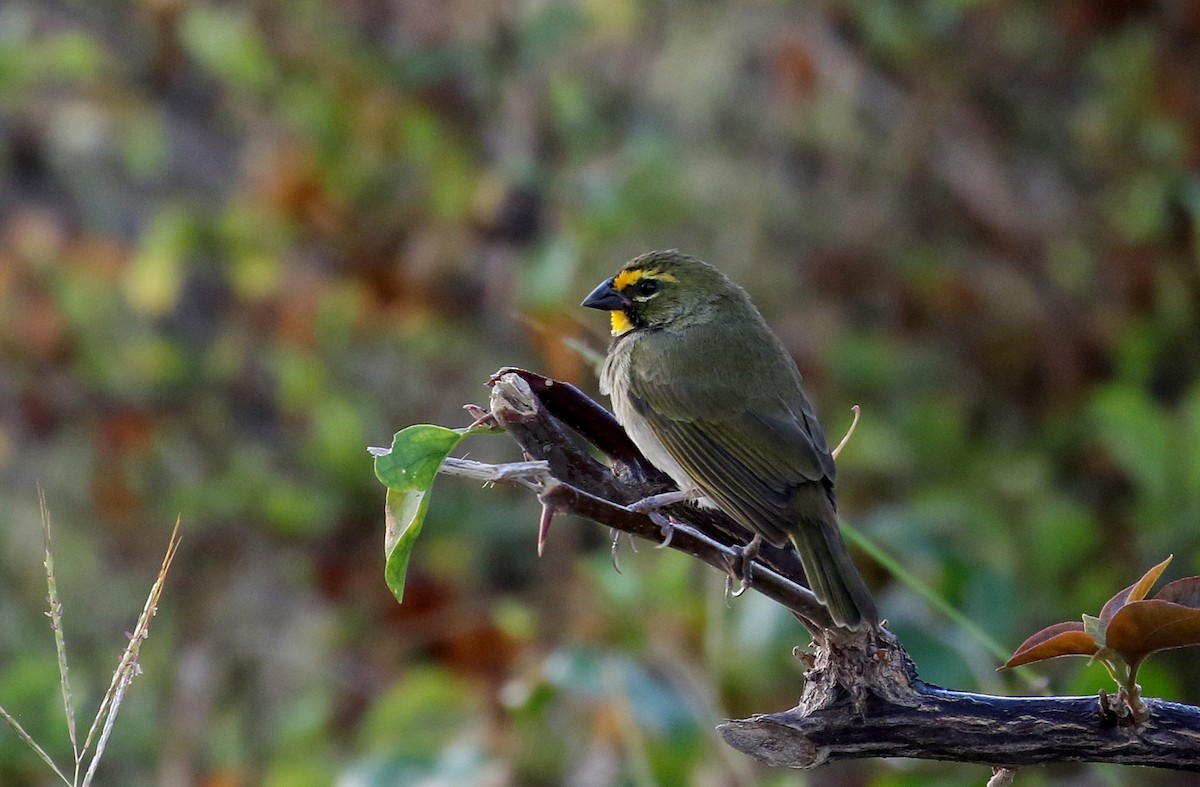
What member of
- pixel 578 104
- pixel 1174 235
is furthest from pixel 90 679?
pixel 1174 235

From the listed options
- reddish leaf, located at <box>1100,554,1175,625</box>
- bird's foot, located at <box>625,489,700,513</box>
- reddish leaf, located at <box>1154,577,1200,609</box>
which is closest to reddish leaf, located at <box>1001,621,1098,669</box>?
reddish leaf, located at <box>1100,554,1175,625</box>

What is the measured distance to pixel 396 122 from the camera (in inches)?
247

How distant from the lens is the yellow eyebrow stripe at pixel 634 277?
11.6 ft

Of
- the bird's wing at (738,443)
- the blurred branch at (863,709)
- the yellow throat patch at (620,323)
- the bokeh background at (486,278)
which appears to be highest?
the bokeh background at (486,278)

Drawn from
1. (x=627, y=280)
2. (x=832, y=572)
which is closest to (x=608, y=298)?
(x=627, y=280)

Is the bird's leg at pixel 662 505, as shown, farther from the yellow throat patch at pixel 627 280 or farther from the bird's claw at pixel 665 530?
the yellow throat patch at pixel 627 280

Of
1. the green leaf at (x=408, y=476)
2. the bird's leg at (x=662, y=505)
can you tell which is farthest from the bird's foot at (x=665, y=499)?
the green leaf at (x=408, y=476)

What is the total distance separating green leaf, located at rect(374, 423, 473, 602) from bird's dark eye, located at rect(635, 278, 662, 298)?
1760mm

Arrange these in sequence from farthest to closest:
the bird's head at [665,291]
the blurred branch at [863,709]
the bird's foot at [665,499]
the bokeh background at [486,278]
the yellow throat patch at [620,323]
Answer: the bokeh background at [486,278] < the yellow throat patch at [620,323] < the bird's head at [665,291] < the bird's foot at [665,499] < the blurred branch at [863,709]

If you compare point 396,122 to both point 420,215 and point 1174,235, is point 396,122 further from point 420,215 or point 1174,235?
point 1174,235

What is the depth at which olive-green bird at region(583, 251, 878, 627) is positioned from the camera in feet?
8.78

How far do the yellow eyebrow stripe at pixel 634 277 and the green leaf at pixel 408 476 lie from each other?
175 cm

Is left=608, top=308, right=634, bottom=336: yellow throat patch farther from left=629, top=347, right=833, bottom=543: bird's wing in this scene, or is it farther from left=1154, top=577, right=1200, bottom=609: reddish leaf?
left=1154, top=577, right=1200, bottom=609: reddish leaf

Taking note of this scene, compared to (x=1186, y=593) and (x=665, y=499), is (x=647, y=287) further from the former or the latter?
(x=1186, y=593)
